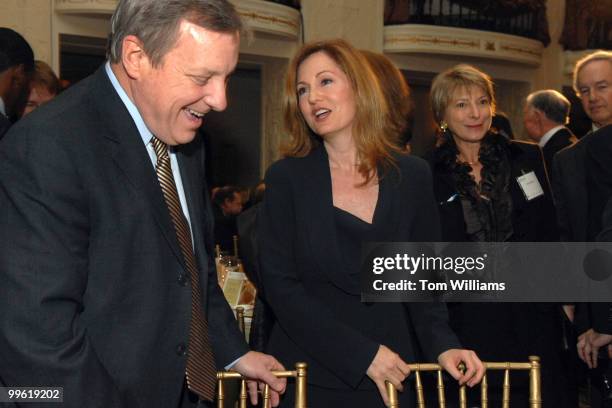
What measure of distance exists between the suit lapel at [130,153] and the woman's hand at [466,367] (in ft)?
2.77

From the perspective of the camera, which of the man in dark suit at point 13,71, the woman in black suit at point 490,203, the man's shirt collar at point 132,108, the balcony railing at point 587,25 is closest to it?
the man's shirt collar at point 132,108

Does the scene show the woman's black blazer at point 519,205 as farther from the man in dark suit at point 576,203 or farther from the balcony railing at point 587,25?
the balcony railing at point 587,25

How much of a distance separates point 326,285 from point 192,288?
0.76 m

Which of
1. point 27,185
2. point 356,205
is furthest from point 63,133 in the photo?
point 356,205

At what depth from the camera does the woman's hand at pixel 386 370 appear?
245cm

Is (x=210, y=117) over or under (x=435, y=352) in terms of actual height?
over

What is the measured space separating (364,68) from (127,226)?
49.4 inches

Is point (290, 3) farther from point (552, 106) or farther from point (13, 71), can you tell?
point (13, 71)

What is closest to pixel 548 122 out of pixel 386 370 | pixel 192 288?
pixel 386 370

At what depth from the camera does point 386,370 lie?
2484 mm

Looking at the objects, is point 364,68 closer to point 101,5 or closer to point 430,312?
point 430,312

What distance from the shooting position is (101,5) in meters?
9.24

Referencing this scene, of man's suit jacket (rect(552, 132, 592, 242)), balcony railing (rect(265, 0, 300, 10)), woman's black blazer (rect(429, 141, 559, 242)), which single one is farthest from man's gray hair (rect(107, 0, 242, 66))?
balcony railing (rect(265, 0, 300, 10))

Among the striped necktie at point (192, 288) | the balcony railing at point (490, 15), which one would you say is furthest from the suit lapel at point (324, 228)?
the balcony railing at point (490, 15)
